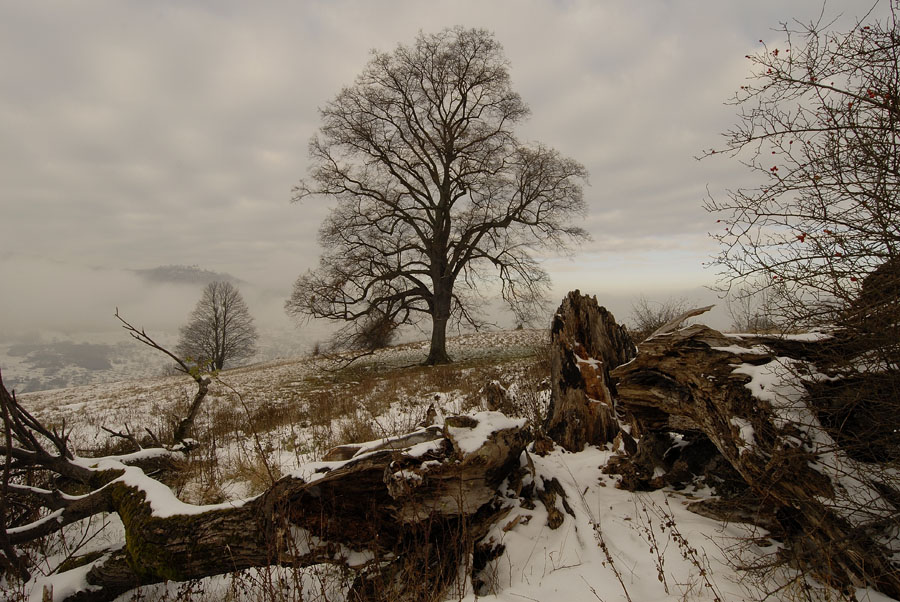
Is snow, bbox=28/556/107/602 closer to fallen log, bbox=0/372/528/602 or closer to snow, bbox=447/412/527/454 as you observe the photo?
fallen log, bbox=0/372/528/602

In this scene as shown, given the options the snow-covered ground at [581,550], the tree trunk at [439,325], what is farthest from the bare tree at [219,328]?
the snow-covered ground at [581,550]

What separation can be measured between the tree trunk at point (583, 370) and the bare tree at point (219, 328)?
3390 cm

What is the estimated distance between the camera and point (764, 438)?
264cm

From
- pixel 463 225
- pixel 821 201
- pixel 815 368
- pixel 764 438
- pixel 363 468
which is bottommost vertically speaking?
pixel 363 468

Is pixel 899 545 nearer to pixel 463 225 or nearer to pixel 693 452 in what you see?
pixel 693 452

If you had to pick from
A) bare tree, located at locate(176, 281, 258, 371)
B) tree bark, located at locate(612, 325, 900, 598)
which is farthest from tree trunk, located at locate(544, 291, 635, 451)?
bare tree, located at locate(176, 281, 258, 371)

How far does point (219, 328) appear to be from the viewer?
3366 centimetres

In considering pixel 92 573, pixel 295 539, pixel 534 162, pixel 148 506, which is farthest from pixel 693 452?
pixel 534 162

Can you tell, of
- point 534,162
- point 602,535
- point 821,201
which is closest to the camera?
point 821,201

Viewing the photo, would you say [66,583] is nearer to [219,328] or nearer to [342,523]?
[342,523]

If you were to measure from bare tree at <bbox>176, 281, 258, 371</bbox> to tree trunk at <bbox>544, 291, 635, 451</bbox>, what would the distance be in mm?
33902

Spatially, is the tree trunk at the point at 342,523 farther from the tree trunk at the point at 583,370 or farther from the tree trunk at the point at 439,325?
the tree trunk at the point at 439,325

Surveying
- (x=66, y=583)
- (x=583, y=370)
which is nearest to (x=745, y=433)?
(x=583, y=370)

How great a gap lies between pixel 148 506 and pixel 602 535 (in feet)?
11.6
